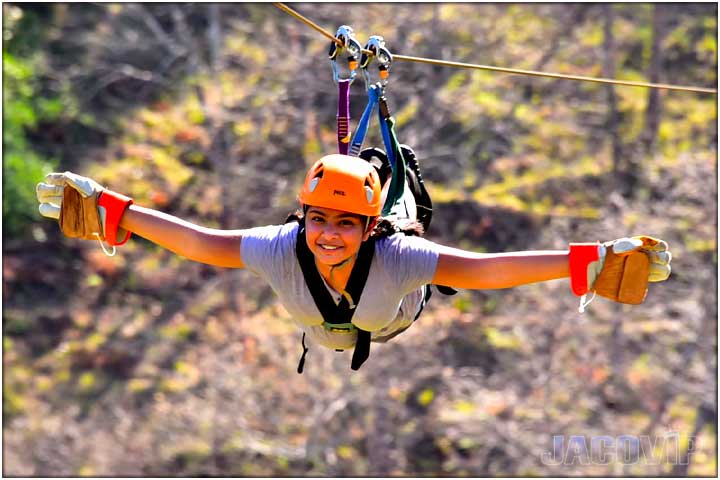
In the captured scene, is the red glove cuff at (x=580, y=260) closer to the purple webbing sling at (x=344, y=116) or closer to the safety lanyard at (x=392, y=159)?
the safety lanyard at (x=392, y=159)

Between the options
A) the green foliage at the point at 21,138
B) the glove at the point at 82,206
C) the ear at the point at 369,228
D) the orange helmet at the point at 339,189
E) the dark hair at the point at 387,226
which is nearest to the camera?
the orange helmet at the point at 339,189

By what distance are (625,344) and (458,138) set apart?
3.60 metres

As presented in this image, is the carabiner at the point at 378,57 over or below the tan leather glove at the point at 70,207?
over

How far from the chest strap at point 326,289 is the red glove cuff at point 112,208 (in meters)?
0.62

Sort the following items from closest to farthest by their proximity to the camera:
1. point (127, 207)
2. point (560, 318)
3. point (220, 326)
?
point (127, 207)
point (560, 318)
point (220, 326)

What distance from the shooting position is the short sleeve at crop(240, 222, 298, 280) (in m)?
4.71

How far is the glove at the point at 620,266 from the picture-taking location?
4484 millimetres

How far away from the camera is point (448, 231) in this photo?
1744 cm

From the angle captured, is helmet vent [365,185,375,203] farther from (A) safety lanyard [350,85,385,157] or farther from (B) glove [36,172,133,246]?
(B) glove [36,172,133,246]

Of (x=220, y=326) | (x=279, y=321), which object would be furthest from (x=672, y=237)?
(x=220, y=326)

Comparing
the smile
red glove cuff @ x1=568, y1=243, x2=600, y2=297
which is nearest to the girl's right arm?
the smile

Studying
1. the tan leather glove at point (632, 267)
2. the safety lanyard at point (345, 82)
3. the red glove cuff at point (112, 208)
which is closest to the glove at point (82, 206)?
the red glove cuff at point (112, 208)

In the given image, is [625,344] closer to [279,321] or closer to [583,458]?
[583,458]

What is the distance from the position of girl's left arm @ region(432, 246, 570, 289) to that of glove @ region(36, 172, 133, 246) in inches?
45.8
